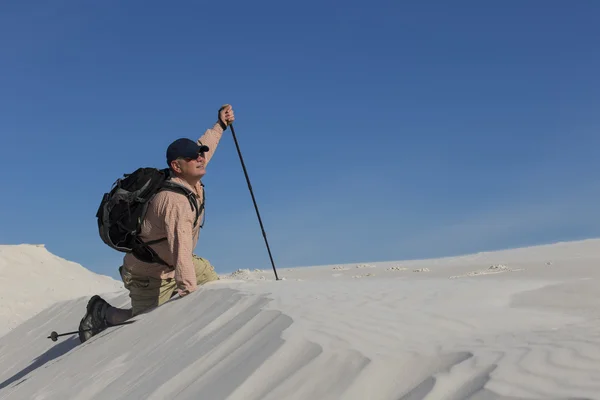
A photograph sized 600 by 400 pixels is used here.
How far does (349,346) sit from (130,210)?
2938 mm

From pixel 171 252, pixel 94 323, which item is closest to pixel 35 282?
pixel 94 323

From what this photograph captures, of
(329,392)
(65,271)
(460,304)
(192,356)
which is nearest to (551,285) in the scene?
(460,304)

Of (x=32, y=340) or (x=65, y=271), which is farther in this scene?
(x=65, y=271)

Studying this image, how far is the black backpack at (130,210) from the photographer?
4996 mm

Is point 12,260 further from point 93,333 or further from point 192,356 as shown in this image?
point 192,356

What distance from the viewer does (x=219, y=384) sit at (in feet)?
8.92

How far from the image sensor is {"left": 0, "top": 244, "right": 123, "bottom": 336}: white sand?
13.4m

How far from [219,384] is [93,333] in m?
3.22

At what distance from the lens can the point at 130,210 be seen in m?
5.00

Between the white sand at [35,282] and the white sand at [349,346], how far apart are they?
8560mm

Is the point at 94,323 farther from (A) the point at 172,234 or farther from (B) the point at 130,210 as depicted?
(A) the point at 172,234

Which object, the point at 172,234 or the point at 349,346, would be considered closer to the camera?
the point at 349,346

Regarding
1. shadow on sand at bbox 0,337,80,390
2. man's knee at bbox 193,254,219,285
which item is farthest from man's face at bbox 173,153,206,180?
shadow on sand at bbox 0,337,80,390

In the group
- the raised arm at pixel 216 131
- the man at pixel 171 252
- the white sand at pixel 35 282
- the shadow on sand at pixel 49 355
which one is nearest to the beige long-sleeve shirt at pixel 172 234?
the man at pixel 171 252
